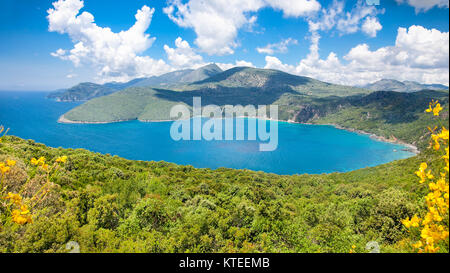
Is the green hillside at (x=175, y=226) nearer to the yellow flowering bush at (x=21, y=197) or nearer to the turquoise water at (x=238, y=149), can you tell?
the yellow flowering bush at (x=21, y=197)

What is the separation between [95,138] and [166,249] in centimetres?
9133

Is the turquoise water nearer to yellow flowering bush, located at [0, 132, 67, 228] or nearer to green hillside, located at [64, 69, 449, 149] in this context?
green hillside, located at [64, 69, 449, 149]

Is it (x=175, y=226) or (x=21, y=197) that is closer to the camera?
(x=21, y=197)

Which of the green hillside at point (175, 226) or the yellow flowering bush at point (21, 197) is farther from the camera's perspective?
the green hillside at point (175, 226)

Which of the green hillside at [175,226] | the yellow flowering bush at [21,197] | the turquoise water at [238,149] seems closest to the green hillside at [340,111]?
the turquoise water at [238,149]

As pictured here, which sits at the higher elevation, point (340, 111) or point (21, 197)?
point (340, 111)

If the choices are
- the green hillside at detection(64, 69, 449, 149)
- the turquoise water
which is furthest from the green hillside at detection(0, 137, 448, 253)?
the green hillside at detection(64, 69, 449, 149)

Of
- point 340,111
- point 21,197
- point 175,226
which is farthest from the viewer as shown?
point 340,111

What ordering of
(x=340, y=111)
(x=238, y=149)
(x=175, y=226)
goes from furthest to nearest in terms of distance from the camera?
(x=340, y=111)
(x=238, y=149)
(x=175, y=226)

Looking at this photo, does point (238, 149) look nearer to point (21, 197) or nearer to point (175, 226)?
point (175, 226)

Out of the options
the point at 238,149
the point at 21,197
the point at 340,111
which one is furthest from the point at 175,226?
the point at 340,111

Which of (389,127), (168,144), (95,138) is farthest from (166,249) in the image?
(389,127)

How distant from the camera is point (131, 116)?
143m

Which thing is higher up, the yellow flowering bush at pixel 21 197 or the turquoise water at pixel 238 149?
the yellow flowering bush at pixel 21 197
